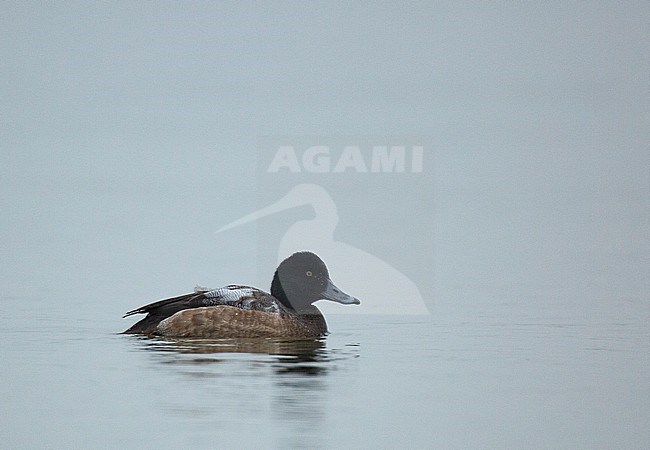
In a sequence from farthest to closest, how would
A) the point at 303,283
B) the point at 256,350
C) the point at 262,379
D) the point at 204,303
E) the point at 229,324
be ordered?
the point at 303,283
the point at 204,303
the point at 229,324
the point at 256,350
the point at 262,379

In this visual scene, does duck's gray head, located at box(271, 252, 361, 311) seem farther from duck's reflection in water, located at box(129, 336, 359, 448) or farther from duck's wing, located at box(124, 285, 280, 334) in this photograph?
duck's reflection in water, located at box(129, 336, 359, 448)

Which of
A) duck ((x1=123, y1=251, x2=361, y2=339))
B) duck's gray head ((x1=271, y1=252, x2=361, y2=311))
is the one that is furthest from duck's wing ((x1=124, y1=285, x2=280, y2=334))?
duck's gray head ((x1=271, y1=252, x2=361, y2=311))

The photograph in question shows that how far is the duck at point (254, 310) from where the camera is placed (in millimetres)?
7172

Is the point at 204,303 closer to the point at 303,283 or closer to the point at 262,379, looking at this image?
the point at 303,283

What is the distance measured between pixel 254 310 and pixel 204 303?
29cm

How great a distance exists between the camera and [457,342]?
7.10m

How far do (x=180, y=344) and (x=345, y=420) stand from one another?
83.3 inches

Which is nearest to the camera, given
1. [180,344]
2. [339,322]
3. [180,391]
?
[180,391]

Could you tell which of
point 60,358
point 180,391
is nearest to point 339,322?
point 60,358

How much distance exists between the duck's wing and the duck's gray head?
0.61 ft

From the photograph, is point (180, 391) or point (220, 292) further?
point (220, 292)

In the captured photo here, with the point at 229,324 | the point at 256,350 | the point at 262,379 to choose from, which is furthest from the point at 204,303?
the point at 262,379

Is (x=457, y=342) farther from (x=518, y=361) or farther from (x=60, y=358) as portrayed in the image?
(x=60, y=358)

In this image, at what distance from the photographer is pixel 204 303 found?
7297mm
